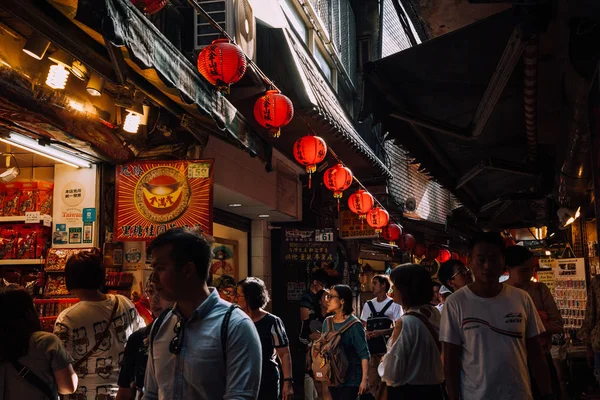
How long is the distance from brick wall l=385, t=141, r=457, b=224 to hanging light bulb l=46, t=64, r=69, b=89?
52.8ft

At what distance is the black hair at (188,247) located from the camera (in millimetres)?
3215

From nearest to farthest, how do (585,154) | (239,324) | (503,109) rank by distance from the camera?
1. (239,324)
2. (585,154)
3. (503,109)

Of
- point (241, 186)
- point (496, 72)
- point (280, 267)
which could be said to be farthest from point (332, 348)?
point (280, 267)

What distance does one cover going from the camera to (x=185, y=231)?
332 cm

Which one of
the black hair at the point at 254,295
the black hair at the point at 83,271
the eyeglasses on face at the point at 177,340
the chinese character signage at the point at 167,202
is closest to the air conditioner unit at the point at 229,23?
the chinese character signage at the point at 167,202

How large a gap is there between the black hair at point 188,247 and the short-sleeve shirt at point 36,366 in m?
1.77

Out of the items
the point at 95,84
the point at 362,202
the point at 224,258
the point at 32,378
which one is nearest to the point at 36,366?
the point at 32,378

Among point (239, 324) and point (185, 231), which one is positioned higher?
point (185, 231)

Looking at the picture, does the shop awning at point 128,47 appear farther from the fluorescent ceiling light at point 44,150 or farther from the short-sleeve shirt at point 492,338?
the short-sleeve shirt at point 492,338

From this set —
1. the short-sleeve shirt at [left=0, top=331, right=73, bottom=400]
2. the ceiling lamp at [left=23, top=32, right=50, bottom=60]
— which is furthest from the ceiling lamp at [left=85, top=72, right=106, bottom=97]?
the short-sleeve shirt at [left=0, top=331, right=73, bottom=400]

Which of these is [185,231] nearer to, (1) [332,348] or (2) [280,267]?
(1) [332,348]

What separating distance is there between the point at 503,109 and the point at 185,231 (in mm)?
5620

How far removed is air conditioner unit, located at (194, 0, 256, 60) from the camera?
399 inches

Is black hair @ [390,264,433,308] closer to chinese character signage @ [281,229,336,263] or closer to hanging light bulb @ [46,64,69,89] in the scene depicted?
hanging light bulb @ [46,64,69,89]
